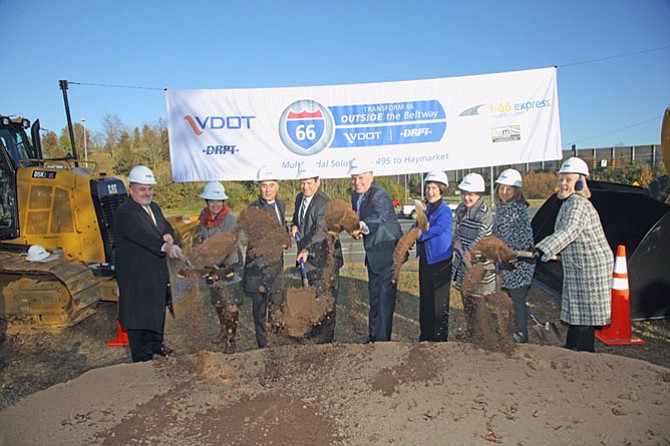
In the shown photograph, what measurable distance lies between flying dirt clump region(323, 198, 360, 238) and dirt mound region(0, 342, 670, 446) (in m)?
1.02

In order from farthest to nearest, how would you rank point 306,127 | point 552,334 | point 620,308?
1. point 306,127
2. point 552,334
3. point 620,308

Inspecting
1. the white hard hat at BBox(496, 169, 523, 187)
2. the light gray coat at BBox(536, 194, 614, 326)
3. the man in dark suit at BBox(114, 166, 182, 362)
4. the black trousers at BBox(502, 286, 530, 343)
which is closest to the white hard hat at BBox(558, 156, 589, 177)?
the light gray coat at BBox(536, 194, 614, 326)

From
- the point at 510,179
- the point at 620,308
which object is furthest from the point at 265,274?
the point at 620,308

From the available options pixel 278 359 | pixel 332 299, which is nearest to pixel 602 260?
pixel 332 299

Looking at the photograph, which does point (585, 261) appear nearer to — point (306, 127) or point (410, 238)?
point (410, 238)

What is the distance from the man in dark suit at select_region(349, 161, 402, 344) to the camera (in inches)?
148

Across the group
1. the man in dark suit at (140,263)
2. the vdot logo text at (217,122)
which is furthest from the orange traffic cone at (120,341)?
the vdot logo text at (217,122)

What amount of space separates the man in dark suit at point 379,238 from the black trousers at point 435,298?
265 mm

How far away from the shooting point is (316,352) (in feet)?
8.96

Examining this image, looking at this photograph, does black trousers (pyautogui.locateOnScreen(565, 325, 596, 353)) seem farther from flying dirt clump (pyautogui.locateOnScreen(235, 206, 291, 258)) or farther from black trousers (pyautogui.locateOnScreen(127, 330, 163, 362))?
black trousers (pyautogui.locateOnScreen(127, 330, 163, 362))

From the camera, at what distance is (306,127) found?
6492 millimetres

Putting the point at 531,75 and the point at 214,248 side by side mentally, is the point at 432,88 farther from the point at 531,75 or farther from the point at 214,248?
the point at 214,248

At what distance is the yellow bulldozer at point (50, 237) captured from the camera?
479 centimetres

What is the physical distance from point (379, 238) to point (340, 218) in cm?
48
